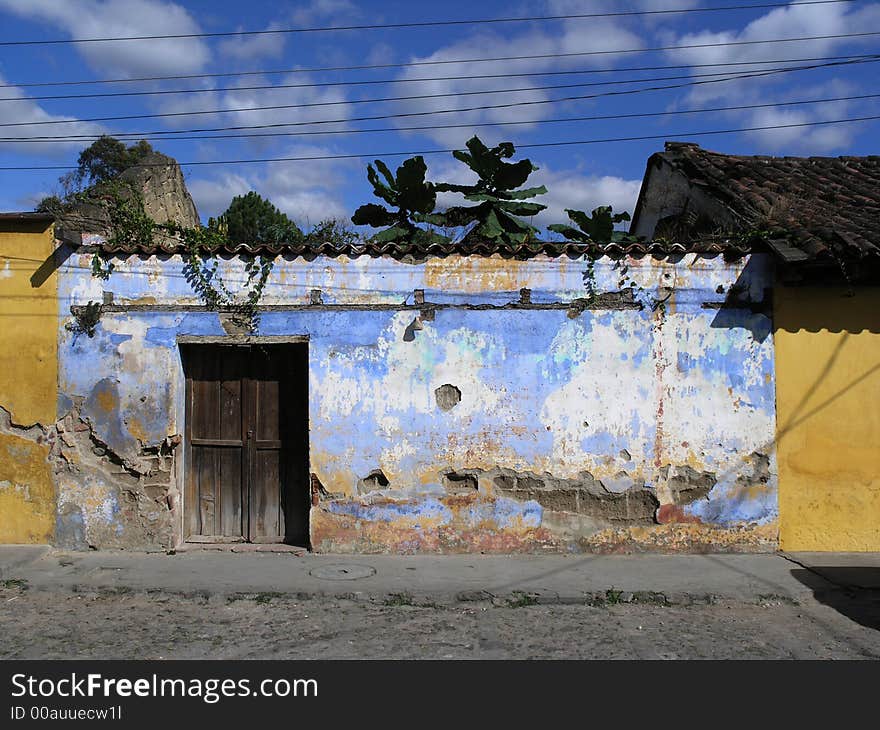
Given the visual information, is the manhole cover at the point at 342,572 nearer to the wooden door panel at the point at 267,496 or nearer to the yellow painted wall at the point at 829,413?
the wooden door panel at the point at 267,496

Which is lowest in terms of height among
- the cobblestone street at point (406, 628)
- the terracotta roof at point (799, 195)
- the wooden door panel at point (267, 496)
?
the cobblestone street at point (406, 628)

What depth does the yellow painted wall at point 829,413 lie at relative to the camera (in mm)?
7566

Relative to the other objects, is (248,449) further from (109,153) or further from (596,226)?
(109,153)

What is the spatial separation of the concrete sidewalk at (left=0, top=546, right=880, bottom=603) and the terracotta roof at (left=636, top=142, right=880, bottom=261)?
301 centimetres

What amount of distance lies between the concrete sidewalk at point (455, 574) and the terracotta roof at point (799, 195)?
3.01m

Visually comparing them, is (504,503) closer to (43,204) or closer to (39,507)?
(39,507)

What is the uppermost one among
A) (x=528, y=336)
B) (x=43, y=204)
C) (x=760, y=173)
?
(x=760, y=173)

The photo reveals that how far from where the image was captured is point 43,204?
30.1 feet

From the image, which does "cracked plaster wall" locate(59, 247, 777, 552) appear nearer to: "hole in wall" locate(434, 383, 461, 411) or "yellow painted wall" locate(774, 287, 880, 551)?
"hole in wall" locate(434, 383, 461, 411)

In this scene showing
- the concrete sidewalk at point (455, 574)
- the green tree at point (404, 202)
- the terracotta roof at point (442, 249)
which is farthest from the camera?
the green tree at point (404, 202)

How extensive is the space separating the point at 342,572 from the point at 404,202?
5.82 metres

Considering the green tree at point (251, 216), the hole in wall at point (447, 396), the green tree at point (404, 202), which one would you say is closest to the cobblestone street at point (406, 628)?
the hole in wall at point (447, 396)
